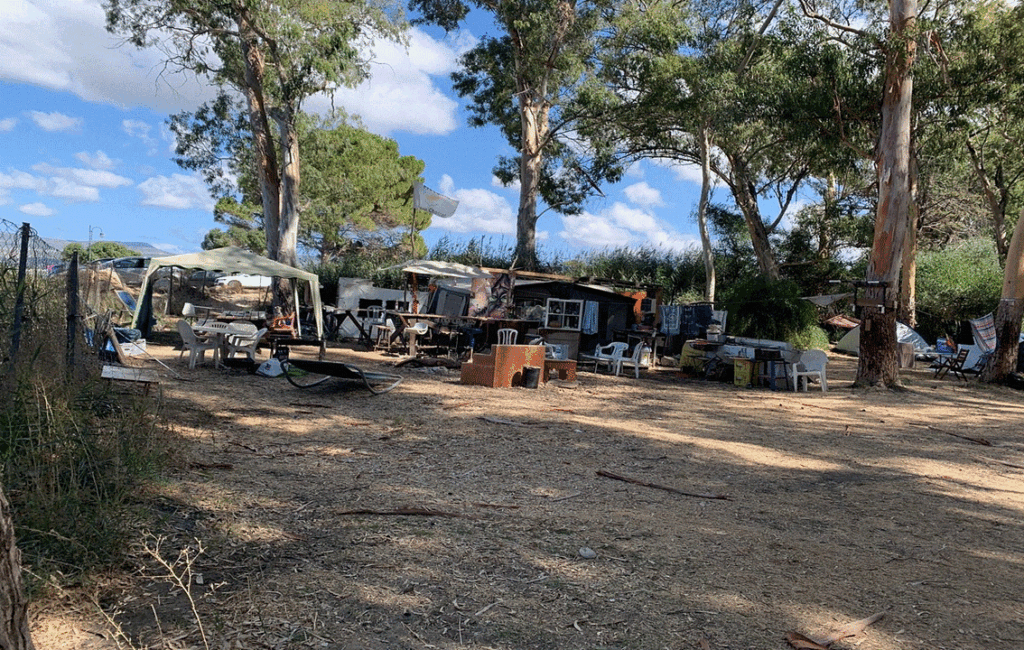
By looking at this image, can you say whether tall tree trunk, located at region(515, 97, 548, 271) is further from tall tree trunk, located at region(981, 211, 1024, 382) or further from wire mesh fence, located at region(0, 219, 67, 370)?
wire mesh fence, located at region(0, 219, 67, 370)

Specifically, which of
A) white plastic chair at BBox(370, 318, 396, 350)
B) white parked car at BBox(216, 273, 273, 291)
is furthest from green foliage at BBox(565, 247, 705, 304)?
white parked car at BBox(216, 273, 273, 291)

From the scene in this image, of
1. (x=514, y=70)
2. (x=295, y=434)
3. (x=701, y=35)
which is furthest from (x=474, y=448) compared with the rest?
(x=514, y=70)

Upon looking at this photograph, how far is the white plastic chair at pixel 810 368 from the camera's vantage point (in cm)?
1358

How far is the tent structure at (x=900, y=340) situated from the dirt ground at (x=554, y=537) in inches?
526

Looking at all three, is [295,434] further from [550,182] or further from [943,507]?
[550,182]

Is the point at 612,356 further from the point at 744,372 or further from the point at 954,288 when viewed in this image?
the point at 954,288

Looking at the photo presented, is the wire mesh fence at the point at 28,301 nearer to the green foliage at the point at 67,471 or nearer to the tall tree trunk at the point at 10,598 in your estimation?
the green foliage at the point at 67,471

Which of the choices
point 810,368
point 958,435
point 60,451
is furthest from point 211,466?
point 810,368

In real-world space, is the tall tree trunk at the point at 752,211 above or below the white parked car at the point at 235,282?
above

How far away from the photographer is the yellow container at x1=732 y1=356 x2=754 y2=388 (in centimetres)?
1420

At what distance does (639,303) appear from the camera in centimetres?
1867

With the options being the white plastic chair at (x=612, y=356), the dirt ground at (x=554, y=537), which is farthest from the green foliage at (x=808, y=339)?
the dirt ground at (x=554, y=537)

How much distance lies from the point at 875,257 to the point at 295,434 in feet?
34.1

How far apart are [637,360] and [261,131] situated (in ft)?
38.3
